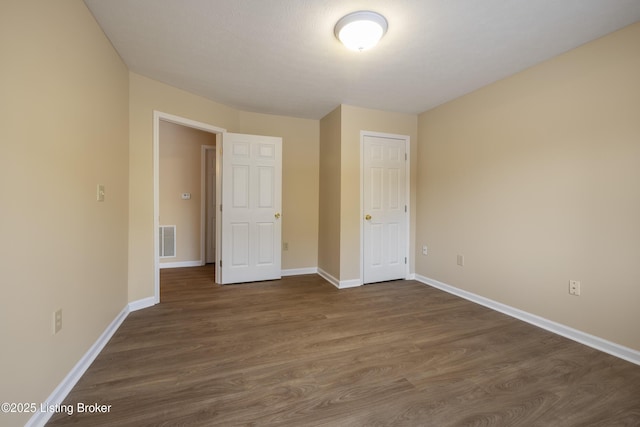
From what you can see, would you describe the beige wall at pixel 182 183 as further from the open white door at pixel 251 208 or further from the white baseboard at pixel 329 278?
the white baseboard at pixel 329 278

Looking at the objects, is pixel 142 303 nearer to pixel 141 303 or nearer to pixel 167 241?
pixel 141 303

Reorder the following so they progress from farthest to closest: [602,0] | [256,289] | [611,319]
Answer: [256,289]
[611,319]
[602,0]

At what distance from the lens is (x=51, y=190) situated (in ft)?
4.60

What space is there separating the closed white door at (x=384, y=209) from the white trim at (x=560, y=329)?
2.86 feet

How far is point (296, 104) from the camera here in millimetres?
3471

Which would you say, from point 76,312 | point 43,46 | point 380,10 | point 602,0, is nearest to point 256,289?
point 76,312

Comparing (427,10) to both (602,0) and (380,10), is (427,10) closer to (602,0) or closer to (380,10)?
(380,10)

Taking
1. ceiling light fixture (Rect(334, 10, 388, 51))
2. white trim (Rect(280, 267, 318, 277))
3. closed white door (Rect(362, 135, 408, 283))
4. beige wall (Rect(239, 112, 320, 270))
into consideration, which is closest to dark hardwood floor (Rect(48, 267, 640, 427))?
closed white door (Rect(362, 135, 408, 283))

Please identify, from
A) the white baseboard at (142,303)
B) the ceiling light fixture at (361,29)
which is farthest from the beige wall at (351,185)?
the white baseboard at (142,303)

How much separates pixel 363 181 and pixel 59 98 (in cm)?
300

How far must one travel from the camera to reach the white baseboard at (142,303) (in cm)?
264

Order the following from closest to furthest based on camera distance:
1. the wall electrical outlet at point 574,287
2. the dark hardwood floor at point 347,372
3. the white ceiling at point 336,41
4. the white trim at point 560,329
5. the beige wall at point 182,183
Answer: the dark hardwood floor at point 347,372, the white ceiling at point 336,41, the white trim at point 560,329, the wall electrical outlet at point 574,287, the beige wall at point 182,183

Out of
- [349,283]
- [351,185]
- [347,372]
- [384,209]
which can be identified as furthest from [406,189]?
[347,372]

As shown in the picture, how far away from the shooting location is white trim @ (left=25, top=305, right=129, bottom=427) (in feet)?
4.16
